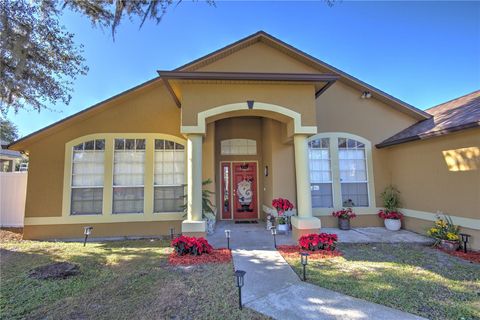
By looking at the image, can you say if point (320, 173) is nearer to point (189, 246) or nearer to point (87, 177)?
point (189, 246)

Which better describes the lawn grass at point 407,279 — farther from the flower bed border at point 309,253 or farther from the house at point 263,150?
the house at point 263,150

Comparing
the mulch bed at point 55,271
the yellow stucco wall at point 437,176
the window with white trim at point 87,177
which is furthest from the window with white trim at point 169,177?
the yellow stucco wall at point 437,176

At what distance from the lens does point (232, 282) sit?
434 centimetres

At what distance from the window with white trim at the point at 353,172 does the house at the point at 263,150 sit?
37 mm

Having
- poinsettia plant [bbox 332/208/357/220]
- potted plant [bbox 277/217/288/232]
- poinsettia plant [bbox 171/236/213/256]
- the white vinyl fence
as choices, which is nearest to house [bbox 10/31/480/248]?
poinsettia plant [bbox 332/208/357/220]

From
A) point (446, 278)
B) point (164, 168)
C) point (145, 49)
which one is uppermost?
point (145, 49)

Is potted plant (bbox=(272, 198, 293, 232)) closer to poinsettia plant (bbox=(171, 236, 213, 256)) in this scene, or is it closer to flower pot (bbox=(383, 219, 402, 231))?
poinsettia plant (bbox=(171, 236, 213, 256))

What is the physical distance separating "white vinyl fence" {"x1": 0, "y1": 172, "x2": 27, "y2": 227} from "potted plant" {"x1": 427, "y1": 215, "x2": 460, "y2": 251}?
45.1 feet

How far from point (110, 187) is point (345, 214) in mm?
7936

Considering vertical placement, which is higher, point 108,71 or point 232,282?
point 108,71

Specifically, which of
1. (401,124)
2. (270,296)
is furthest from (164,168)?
(401,124)

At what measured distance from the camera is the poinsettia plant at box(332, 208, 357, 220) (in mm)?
8465

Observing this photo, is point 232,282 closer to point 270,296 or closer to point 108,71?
point 270,296

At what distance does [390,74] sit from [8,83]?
16.3 meters
